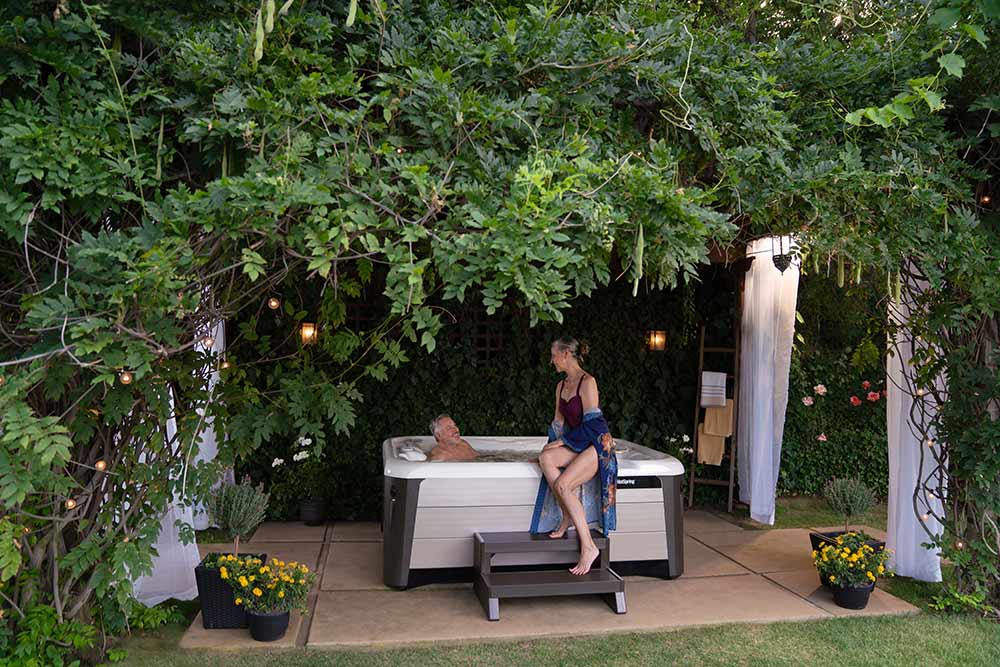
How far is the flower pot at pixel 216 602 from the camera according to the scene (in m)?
3.62

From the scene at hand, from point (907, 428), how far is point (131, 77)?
4304 mm

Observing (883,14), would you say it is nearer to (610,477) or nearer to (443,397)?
(610,477)

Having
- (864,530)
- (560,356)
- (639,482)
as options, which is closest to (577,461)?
→ (639,482)

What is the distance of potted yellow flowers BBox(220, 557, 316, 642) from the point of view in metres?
3.51

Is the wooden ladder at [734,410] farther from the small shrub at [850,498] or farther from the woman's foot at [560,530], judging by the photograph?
the woman's foot at [560,530]

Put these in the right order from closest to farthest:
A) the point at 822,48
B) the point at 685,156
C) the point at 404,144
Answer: the point at 404,144, the point at 685,156, the point at 822,48

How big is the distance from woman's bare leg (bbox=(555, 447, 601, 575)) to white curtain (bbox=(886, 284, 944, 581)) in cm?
181

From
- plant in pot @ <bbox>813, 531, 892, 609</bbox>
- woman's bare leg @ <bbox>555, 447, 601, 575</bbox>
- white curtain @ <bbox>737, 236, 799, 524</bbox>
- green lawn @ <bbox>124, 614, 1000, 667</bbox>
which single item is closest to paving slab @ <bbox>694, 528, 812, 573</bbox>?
white curtain @ <bbox>737, 236, 799, 524</bbox>

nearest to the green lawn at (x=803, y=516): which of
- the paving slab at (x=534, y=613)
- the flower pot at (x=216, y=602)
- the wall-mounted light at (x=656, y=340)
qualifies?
the wall-mounted light at (x=656, y=340)

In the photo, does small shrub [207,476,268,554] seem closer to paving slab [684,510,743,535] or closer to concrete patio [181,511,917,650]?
concrete patio [181,511,917,650]

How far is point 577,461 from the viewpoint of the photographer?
4320 mm

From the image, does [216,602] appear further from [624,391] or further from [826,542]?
[624,391]

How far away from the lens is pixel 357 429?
236 inches

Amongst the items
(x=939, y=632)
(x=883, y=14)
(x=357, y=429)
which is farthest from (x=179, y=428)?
(x=939, y=632)
